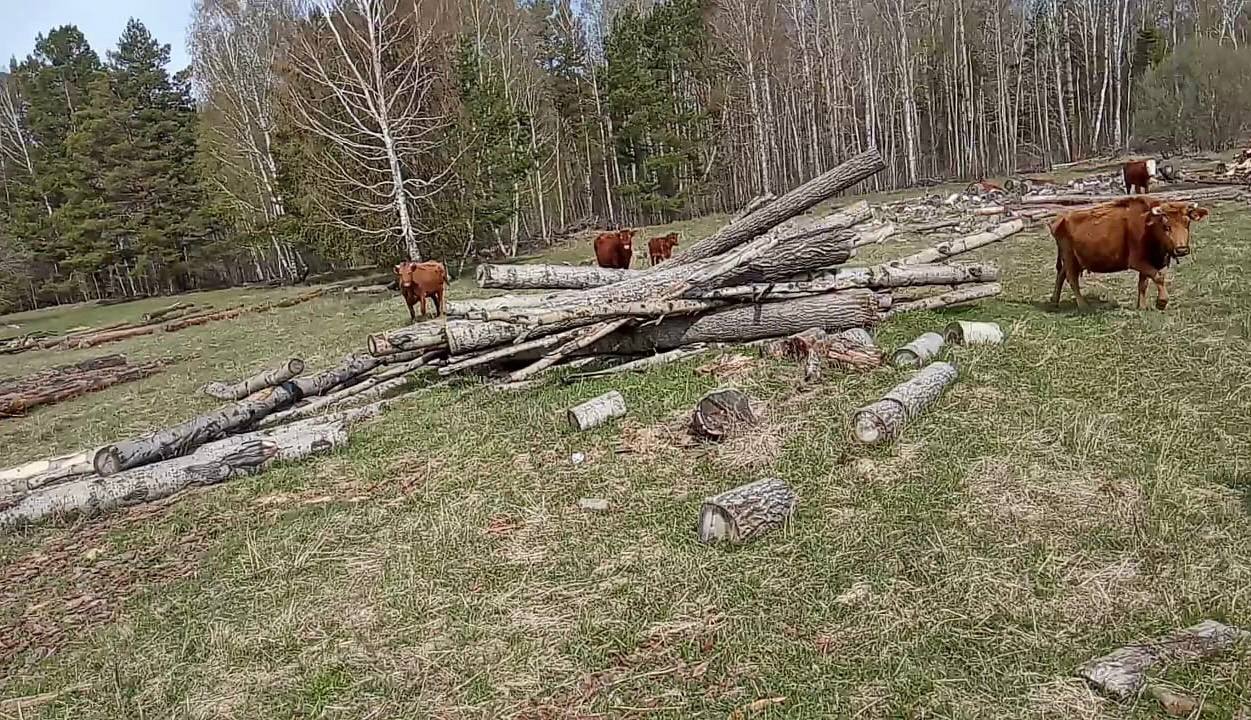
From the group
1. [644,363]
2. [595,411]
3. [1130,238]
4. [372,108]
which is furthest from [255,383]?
[372,108]

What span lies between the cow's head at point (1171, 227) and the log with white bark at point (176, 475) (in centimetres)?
808

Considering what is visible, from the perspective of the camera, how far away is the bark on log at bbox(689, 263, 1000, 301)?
25.3 feet

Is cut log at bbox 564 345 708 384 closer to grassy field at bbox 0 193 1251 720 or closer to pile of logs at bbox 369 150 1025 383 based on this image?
pile of logs at bbox 369 150 1025 383

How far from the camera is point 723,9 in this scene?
1406 inches

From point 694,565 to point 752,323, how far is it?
13.3 ft

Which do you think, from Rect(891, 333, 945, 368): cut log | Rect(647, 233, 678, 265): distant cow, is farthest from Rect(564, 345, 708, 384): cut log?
Rect(647, 233, 678, 265): distant cow

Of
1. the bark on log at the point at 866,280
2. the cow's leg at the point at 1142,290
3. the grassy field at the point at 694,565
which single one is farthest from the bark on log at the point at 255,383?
the cow's leg at the point at 1142,290

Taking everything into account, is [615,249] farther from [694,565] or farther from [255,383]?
[694,565]

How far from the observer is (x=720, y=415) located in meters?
5.94

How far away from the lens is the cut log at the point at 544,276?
323 inches

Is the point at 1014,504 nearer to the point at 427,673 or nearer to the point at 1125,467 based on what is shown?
the point at 1125,467

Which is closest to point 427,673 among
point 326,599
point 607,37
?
point 326,599

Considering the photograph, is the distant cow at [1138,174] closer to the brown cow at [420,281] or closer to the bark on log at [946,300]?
the bark on log at [946,300]

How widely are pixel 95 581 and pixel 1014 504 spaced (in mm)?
5891
